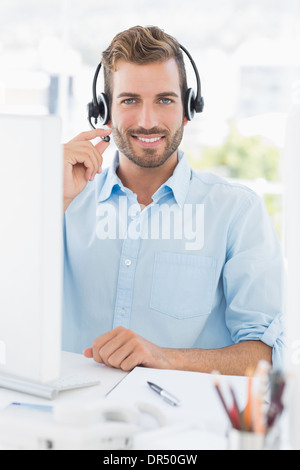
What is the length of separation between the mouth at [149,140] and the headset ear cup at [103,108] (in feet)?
0.36

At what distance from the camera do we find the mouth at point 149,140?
1764 millimetres

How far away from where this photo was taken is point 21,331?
879 mm

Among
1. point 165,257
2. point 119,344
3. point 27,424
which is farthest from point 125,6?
point 27,424

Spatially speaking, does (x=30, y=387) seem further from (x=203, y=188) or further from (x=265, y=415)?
(x=203, y=188)

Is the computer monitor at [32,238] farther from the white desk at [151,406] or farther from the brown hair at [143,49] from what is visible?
the brown hair at [143,49]

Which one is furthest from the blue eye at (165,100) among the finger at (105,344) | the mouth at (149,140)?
the finger at (105,344)

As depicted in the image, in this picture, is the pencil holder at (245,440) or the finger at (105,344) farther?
the finger at (105,344)

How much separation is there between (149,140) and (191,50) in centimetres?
290

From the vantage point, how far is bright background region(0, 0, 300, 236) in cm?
408

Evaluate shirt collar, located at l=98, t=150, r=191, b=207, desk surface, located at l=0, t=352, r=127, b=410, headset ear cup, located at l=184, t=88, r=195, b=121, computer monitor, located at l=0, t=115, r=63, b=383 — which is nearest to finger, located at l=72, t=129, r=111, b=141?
shirt collar, located at l=98, t=150, r=191, b=207

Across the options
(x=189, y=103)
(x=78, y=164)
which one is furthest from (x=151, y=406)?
(x=189, y=103)

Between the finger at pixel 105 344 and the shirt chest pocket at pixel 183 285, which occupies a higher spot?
the shirt chest pocket at pixel 183 285

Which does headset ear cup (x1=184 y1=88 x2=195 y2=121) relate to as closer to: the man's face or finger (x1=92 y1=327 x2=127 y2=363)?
the man's face

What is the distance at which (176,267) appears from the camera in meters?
1.62
